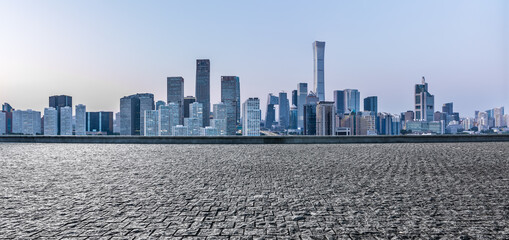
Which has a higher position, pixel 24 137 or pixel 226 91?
pixel 226 91

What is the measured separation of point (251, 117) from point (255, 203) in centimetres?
8823

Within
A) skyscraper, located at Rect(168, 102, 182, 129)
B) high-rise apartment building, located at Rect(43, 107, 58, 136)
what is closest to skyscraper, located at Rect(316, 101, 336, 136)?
skyscraper, located at Rect(168, 102, 182, 129)

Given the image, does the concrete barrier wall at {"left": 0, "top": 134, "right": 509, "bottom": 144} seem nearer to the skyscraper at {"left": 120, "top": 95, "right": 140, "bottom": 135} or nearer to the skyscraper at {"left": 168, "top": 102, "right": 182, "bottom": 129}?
the skyscraper at {"left": 168, "top": 102, "right": 182, "bottom": 129}

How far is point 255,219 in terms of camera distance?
4012 mm

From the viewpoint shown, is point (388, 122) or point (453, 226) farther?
point (388, 122)

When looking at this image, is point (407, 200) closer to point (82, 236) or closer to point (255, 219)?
point (255, 219)

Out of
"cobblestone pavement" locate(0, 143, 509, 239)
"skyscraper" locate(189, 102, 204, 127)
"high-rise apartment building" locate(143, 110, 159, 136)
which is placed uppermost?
"skyscraper" locate(189, 102, 204, 127)

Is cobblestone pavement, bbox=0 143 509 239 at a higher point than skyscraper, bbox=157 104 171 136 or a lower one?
lower

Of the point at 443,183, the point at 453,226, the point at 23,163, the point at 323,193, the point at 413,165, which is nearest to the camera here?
the point at 453,226

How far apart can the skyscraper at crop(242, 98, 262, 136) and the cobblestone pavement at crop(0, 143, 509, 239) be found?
269ft

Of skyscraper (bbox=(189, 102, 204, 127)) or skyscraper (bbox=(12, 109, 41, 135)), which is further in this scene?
skyscraper (bbox=(189, 102, 204, 127))

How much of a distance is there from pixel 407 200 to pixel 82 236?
4486 mm

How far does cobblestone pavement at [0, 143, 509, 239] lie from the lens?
3611 mm

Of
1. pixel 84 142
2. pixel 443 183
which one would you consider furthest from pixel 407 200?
pixel 84 142
